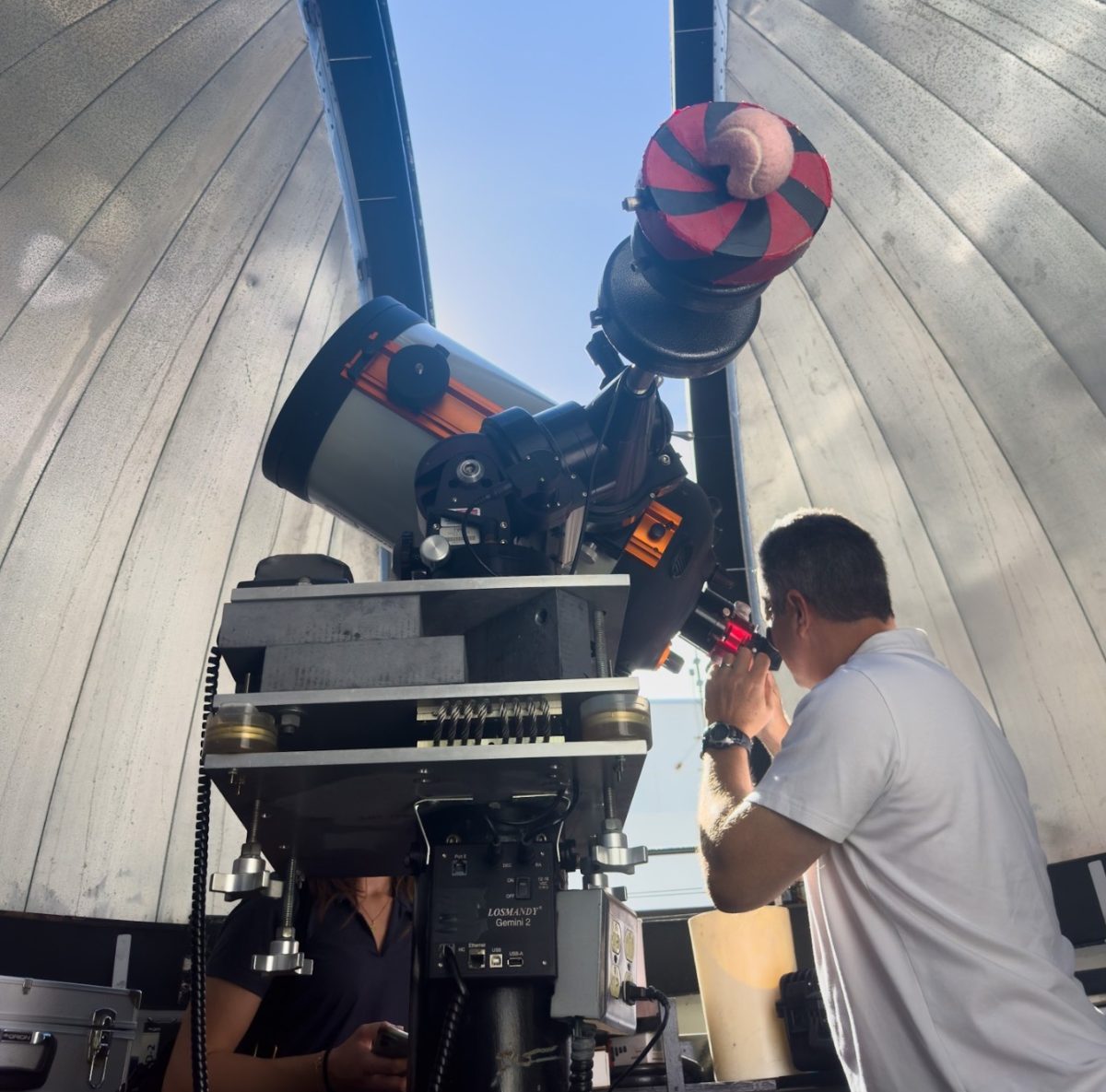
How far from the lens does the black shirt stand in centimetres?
221

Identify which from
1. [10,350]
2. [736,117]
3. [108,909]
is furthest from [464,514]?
[108,909]

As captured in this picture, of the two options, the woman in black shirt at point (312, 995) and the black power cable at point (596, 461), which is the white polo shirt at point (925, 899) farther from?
the woman in black shirt at point (312, 995)

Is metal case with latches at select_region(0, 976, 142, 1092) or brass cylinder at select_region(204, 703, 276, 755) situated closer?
brass cylinder at select_region(204, 703, 276, 755)

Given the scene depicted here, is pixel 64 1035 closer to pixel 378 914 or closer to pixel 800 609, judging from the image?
pixel 378 914

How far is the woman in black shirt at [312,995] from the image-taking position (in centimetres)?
193

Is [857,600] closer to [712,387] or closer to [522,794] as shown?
[522,794]

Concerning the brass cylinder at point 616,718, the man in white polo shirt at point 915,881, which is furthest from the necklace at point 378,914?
the brass cylinder at point 616,718

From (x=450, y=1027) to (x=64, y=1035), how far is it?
230cm

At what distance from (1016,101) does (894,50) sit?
765mm

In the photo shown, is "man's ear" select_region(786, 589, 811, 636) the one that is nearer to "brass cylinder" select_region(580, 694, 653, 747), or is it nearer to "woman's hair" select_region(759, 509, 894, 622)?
"woman's hair" select_region(759, 509, 894, 622)

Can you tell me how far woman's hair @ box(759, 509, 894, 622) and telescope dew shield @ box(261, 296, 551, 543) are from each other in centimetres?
79

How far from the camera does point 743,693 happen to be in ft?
6.98

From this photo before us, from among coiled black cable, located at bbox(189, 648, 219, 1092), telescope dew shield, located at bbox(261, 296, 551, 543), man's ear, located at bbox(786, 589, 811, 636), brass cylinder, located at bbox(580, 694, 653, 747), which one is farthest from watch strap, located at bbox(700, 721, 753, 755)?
coiled black cable, located at bbox(189, 648, 219, 1092)

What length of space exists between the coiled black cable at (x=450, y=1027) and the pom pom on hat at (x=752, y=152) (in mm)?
1437
